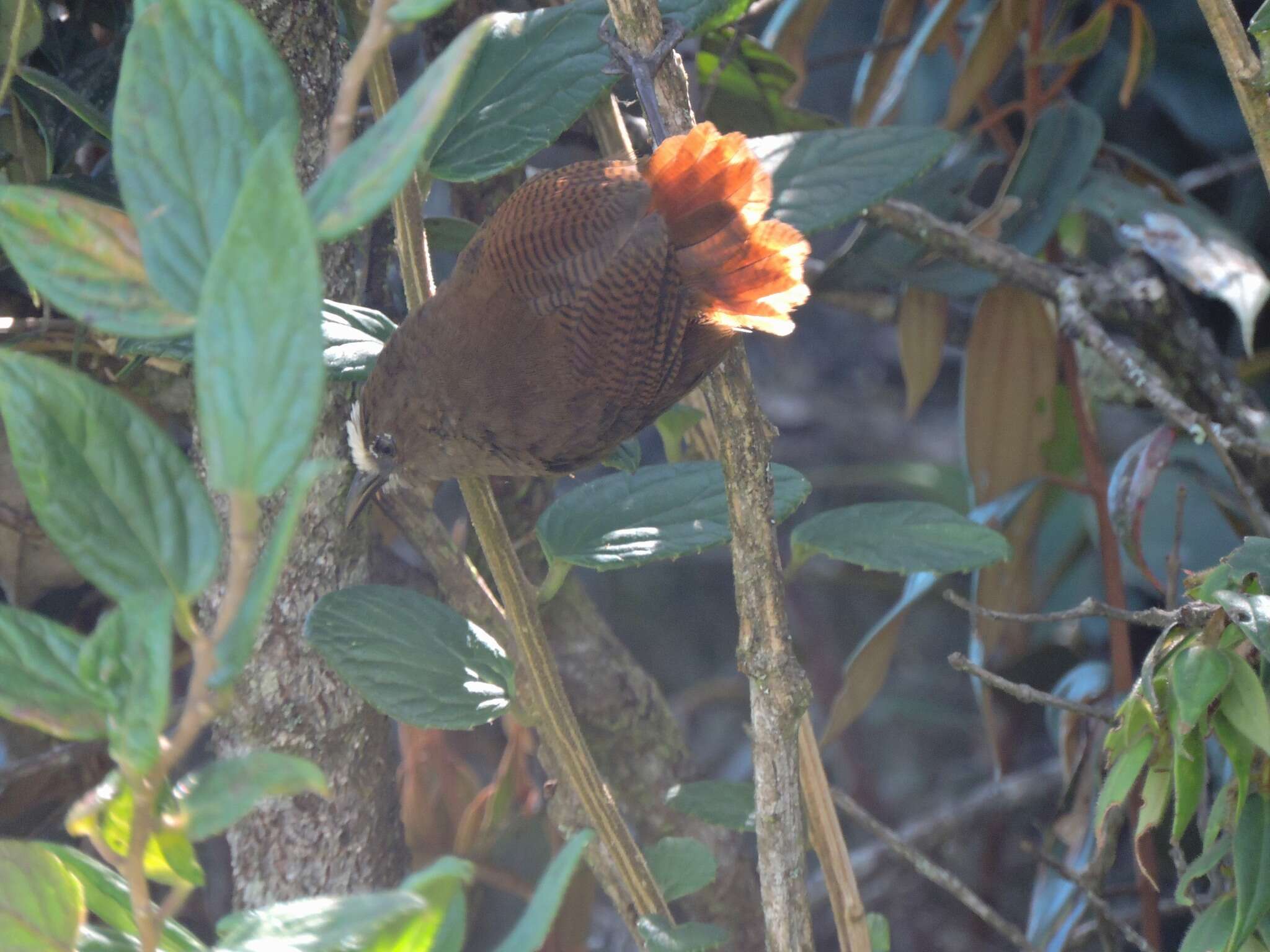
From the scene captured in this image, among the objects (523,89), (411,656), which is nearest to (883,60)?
(523,89)

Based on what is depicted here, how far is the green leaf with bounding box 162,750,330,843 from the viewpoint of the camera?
443mm

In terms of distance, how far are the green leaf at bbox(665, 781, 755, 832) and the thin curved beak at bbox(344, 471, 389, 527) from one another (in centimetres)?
40

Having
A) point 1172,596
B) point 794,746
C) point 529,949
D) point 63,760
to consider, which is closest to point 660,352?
point 794,746

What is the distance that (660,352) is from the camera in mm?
1262

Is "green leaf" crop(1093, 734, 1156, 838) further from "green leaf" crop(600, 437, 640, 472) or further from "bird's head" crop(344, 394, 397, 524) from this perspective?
"bird's head" crop(344, 394, 397, 524)

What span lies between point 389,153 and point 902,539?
724mm

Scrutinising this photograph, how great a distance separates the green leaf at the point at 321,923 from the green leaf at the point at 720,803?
0.63m

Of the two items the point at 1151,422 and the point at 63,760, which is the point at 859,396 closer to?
the point at 1151,422

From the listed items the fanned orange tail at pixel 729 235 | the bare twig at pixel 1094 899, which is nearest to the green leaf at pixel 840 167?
the fanned orange tail at pixel 729 235

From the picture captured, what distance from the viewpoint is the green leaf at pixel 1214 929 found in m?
0.80

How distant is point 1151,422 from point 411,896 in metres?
2.22

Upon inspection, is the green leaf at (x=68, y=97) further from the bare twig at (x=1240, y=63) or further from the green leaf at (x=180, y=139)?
the bare twig at (x=1240, y=63)

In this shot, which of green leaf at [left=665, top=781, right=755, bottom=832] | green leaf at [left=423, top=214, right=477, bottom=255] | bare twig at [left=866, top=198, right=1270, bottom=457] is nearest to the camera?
green leaf at [left=665, top=781, right=755, bottom=832]

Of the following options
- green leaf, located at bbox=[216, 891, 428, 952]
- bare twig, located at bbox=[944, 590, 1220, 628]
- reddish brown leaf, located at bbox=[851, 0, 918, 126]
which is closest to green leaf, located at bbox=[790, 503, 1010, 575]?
bare twig, located at bbox=[944, 590, 1220, 628]
